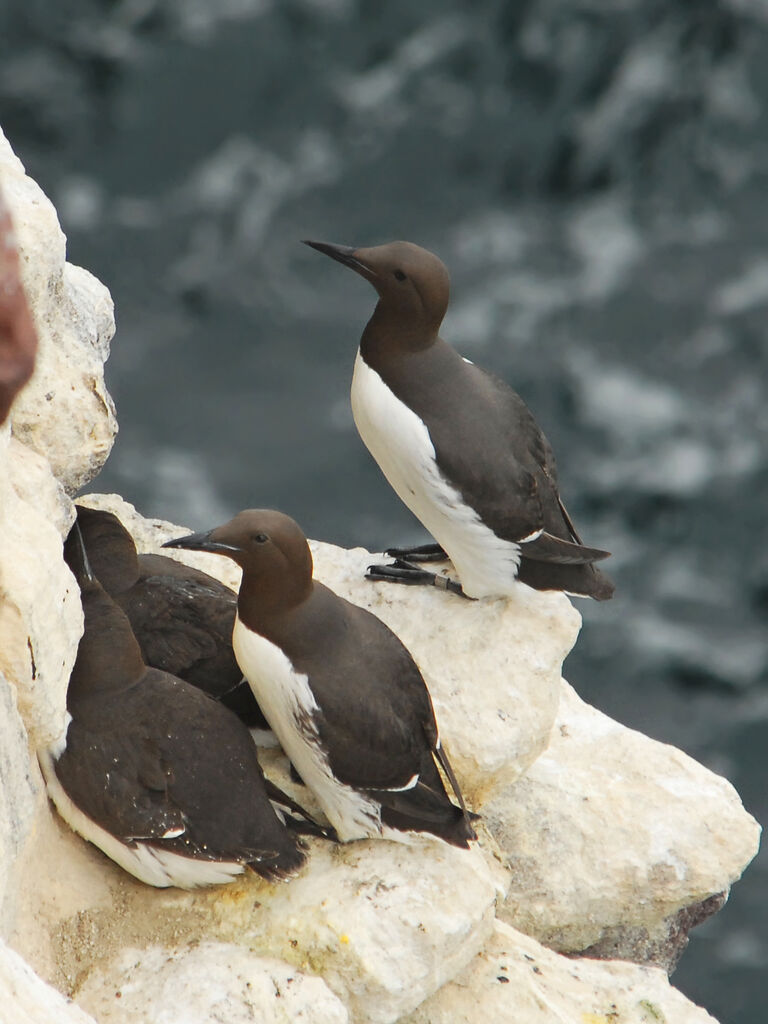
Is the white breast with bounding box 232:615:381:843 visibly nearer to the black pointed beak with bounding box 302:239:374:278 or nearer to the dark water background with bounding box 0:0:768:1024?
the black pointed beak with bounding box 302:239:374:278

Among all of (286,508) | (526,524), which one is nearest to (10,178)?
(526,524)

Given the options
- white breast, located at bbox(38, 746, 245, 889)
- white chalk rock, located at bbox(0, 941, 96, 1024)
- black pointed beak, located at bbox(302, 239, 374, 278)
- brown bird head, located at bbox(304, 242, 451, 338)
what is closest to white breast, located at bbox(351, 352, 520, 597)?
brown bird head, located at bbox(304, 242, 451, 338)

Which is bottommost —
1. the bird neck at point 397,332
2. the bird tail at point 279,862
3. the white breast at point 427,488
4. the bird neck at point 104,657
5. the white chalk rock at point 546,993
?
the white chalk rock at point 546,993

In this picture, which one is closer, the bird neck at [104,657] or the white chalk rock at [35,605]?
the white chalk rock at [35,605]

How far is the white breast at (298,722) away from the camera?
16.0ft

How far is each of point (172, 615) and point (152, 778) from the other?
2.51 feet

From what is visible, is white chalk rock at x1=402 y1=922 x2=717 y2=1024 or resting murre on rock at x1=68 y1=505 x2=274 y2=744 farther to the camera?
resting murre on rock at x1=68 y1=505 x2=274 y2=744

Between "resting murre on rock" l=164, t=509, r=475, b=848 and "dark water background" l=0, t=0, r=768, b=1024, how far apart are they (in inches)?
178

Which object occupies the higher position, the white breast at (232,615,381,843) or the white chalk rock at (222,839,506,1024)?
the white breast at (232,615,381,843)

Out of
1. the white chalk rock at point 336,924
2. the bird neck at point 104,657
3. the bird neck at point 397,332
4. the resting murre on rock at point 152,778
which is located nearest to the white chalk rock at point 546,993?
the white chalk rock at point 336,924

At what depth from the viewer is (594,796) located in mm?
6355

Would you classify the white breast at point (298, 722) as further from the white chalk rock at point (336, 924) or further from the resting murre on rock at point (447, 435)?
the resting murre on rock at point (447, 435)

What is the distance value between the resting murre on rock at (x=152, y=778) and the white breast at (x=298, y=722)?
7.6 inches

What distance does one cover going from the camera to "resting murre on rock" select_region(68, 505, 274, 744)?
5.21 meters
